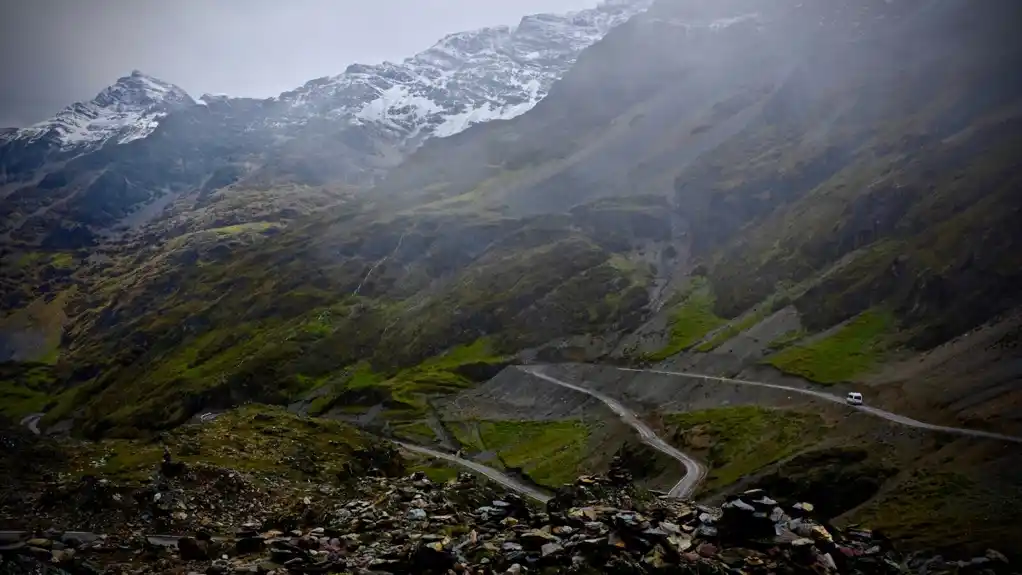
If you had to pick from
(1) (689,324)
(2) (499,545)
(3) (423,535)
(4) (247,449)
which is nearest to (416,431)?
(1) (689,324)

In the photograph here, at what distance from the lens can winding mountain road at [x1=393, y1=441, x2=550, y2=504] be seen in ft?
339

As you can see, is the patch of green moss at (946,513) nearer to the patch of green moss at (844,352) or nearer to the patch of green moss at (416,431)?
the patch of green moss at (844,352)

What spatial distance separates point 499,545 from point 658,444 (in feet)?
268

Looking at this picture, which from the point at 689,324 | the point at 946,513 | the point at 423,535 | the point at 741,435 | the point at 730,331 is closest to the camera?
the point at 423,535

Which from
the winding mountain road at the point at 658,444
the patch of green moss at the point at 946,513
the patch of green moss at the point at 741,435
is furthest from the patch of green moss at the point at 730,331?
the patch of green moss at the point at 946,513

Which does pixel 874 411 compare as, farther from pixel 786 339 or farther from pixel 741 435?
pixel 786 339

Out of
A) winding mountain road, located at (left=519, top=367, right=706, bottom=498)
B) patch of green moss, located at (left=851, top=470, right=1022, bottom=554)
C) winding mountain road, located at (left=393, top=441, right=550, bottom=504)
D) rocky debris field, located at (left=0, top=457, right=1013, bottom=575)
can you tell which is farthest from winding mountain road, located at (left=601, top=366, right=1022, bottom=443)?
winding mountain road, located at (left=393, top=441, right=550, bottom=504)

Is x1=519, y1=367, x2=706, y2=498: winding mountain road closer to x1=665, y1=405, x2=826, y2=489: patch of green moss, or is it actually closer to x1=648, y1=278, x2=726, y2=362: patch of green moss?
x1=665, y1=405, x2=826, y2=489: patch of green moss

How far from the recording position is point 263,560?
102ft

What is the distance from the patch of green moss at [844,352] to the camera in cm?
12050

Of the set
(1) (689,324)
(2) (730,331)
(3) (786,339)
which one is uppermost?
(3) (786,339)

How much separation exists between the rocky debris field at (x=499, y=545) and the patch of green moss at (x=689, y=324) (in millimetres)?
121819

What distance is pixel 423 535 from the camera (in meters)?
35.1

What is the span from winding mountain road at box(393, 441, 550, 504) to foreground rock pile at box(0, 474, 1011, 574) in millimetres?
55680
